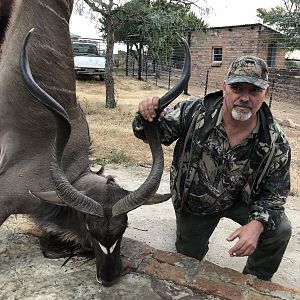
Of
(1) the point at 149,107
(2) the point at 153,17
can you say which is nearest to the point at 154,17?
(2) the point at 153,17

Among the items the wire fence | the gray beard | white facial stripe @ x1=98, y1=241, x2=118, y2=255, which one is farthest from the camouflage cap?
the wire fence

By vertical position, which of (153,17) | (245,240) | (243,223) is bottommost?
(243,223)

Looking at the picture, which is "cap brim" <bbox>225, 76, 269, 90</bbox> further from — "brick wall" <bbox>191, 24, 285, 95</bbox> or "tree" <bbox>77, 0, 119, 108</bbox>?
"brick wall" <bbox>191, 24, 285, 95</bbox>

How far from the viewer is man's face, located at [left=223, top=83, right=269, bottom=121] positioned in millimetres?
3791

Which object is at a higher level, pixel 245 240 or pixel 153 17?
pixel 153 17

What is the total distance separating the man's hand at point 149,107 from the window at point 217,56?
69.1 feet

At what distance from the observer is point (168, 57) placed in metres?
26.5

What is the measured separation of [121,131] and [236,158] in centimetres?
663

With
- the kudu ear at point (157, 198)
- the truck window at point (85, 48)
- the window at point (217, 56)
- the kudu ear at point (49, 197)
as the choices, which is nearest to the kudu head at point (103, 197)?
the kudu ear at point (49, 197)

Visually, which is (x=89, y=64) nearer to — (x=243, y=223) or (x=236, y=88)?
(x=243, y=223)

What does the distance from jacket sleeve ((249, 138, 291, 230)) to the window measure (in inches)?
817

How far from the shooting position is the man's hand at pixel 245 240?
3410 millimetres

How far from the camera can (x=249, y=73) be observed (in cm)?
379

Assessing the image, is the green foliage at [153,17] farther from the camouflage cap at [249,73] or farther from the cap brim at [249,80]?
the cap brim at [249,80]
